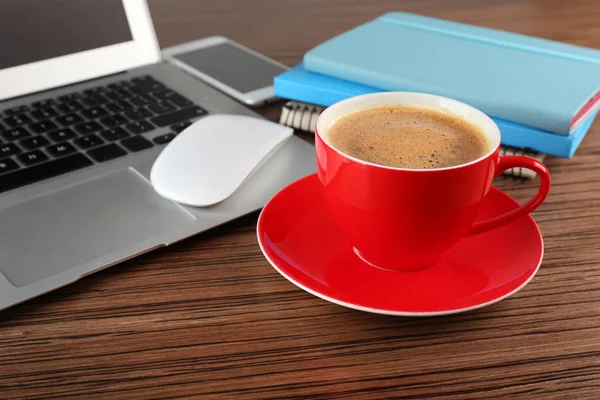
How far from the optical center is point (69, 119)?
2.23 feet

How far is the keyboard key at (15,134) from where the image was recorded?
2.10ft

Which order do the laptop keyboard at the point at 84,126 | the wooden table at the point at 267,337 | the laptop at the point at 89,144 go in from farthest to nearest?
1. the laptop keyboard at the point at 84,126
2. the laptop at the point at 89,144
3. the wooden table at the point at 267,337

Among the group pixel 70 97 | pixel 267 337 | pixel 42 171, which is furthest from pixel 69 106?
pixel 267 337

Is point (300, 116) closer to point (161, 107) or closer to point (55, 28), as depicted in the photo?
point (161, 107)

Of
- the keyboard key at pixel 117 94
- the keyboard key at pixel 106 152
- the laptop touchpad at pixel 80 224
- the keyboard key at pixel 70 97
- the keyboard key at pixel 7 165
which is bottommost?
the laptop touchpad at pixel 80 224

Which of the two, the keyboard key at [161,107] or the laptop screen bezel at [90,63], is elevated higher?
the laptop screen bezel at [90,63]

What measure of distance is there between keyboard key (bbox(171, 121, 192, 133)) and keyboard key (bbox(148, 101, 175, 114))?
0.12 feet

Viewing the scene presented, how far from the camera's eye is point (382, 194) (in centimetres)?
42

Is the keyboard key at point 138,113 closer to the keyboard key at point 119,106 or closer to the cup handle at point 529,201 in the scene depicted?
the keyboard key at point 119,106

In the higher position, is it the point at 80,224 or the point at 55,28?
the point at 55,28

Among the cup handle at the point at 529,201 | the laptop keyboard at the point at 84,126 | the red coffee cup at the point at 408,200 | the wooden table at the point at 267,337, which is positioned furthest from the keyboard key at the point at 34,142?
the cup handle at the point at 529,201

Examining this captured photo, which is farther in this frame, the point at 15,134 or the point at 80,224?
the point at 15,134

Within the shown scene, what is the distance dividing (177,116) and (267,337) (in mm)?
353

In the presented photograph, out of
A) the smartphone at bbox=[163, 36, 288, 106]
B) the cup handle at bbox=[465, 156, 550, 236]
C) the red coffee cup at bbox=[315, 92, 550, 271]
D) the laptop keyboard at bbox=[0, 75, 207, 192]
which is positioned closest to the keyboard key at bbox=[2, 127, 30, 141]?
the laptop keyboard at bbox=[0, 75, 207, 192]
